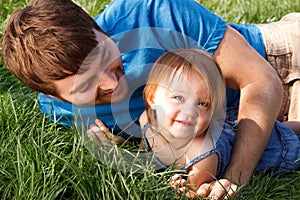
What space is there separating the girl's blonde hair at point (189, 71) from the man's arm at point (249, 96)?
0.33 ft

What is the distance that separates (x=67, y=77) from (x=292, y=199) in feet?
2.84

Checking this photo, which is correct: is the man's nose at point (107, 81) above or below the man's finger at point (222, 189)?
above

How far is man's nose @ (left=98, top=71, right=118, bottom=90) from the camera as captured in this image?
85.8 inches

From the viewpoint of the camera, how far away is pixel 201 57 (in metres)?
2.23

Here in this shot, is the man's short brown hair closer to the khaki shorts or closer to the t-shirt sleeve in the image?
the t-shirt sleeve

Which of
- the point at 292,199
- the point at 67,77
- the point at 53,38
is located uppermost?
the point at 53,38

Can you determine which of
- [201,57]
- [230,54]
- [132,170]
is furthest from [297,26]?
[132,170]

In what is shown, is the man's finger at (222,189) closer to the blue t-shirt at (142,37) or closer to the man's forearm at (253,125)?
the man's forearm at (253,125)

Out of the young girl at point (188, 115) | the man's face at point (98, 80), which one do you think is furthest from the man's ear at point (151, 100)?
the man's face at point (98, 80)

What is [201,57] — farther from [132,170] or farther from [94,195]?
[94,195]

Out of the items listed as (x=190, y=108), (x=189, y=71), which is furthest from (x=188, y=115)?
(x=189, y=71)

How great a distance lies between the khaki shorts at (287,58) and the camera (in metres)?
2.79

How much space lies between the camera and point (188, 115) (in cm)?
216

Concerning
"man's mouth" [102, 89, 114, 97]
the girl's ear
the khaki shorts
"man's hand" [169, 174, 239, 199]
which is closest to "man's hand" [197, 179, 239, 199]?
"man's hand" [169, 174, 239, 199]
